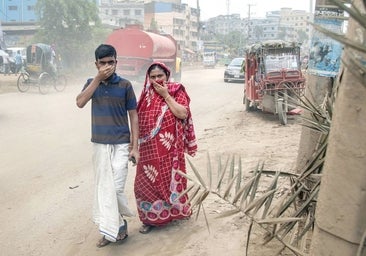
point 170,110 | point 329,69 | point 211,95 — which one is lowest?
point 211,95

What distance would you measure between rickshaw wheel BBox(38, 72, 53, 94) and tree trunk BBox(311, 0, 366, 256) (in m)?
15.0

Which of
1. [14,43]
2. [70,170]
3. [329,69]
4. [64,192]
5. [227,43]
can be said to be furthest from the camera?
[227,43]

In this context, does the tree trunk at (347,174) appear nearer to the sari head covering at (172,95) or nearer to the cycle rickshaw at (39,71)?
the sari head covering at (172,95)

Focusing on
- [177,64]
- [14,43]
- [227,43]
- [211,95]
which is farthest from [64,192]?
[227,43]

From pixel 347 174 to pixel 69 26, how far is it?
2639 cm

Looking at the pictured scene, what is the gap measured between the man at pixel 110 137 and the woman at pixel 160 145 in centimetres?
17

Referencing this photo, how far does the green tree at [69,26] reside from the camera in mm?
25250

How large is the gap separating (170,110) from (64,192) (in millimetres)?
2121

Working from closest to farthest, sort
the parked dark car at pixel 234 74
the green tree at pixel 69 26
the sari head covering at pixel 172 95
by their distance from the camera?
the sari head covering at pixel 172 95 < the green tree at pixel 69 26 < the parked dark car at pixel 234 74

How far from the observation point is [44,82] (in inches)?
620

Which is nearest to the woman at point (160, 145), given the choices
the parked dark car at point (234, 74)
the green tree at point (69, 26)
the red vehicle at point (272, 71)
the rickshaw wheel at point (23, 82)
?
the red vehicle at point (272, 71)

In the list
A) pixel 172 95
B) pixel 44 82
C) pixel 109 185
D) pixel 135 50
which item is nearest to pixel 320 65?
pixel 172 95

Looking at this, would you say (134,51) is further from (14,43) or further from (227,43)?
(227,43)

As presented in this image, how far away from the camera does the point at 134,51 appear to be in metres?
18.8
